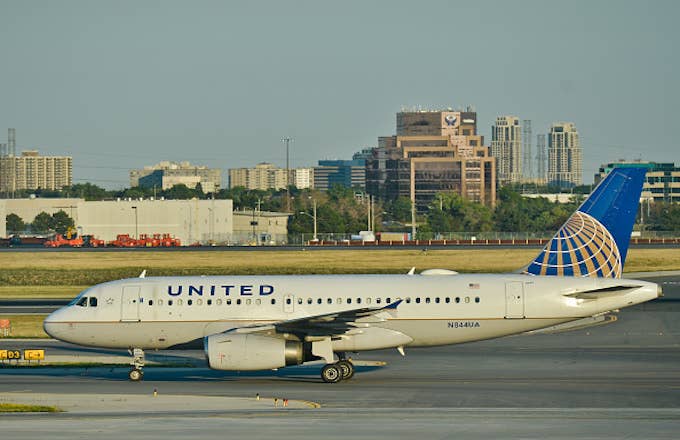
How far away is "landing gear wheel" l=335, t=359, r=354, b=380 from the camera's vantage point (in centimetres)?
3425

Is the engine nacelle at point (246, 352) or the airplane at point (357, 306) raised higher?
the airplane at point (357, 306)

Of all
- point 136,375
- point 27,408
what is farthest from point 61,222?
point 27,408

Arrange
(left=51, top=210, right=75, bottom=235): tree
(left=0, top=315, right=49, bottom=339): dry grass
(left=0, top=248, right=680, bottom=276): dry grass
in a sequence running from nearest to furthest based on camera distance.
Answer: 1. (left=0, top=315, right=49, bottom=339): dry grass
2. (left=0, top=248, right=680, bottom=276): dry grass
3. (left=51, top=210, right=75, bottom=235): tree

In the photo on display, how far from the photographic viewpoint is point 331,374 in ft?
112

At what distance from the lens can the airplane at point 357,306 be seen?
1350 inches

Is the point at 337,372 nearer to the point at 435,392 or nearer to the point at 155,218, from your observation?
the point at 435,392

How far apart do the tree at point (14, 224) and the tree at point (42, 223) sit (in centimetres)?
229

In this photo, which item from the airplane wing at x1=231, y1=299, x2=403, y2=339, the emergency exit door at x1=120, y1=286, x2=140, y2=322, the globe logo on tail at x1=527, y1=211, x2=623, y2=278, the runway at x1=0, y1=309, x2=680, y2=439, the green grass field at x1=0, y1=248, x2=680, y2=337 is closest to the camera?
the runway at x1=0, y1=309, x2=680, y2=439

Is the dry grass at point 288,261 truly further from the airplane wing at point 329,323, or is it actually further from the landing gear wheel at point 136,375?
the airplane wing at point 329,323

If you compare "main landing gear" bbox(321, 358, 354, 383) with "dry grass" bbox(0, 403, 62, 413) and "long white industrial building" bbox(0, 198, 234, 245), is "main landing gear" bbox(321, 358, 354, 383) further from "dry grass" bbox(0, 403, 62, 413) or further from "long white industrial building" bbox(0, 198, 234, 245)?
"long white industrial building" bbox(0, 198, 234, 245)

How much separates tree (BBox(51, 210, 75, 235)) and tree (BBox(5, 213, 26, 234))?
6.70m

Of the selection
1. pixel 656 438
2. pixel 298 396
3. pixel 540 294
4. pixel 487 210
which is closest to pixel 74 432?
pixel 298 396

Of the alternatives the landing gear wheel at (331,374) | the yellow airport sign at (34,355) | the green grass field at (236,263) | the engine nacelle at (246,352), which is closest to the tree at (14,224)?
the green grass field at (236,263)

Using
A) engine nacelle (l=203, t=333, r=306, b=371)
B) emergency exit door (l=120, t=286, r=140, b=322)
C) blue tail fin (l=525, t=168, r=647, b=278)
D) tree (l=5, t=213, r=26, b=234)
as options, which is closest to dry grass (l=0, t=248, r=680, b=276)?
emergency exit door (l=120, t=286, r=140, b=322)
